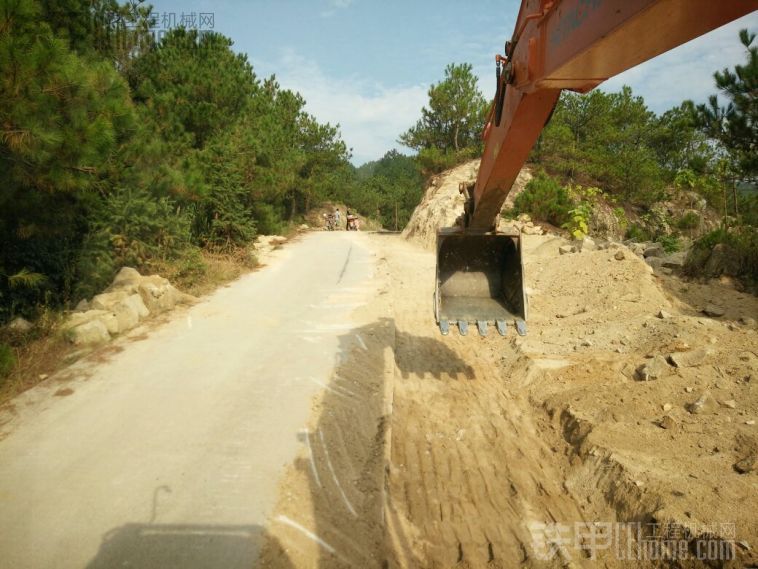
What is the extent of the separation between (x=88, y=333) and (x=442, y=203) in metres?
16.1

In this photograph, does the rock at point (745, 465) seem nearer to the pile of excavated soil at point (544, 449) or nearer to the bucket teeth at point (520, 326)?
the pile of excavated soil at point (544, 449)

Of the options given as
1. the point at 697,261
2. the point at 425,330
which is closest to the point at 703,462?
→ the point at 425,330

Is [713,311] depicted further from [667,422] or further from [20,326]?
[20,326]

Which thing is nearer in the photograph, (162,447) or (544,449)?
(162,447)

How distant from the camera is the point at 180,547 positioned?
2926 millimetres

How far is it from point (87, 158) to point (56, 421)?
114 inches

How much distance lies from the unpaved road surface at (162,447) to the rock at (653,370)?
3.71 metres

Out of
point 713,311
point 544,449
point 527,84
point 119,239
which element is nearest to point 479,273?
point 544,449

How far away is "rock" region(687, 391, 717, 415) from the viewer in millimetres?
4270

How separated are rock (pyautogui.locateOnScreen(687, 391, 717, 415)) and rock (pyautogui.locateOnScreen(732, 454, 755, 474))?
76cm

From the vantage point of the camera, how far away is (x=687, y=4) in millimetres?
1665

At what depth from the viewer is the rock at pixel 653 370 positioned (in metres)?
4.98

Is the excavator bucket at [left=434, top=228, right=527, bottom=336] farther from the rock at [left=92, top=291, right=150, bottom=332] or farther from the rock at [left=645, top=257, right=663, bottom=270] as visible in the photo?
the rock at [left=645, top=257, right=663, bottom=270]

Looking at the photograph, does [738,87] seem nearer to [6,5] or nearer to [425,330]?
[425,330]
